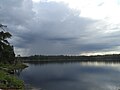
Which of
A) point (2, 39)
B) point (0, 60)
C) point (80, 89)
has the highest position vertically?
point (2, 39)

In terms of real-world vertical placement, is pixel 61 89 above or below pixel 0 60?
below

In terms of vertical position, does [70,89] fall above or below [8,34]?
below

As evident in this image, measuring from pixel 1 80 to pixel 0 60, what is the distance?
64.4 m

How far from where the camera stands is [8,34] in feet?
340

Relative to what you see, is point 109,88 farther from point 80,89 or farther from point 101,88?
point 80,89

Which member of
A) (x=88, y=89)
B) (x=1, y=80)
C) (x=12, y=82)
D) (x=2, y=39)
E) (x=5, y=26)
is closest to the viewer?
(x=1, y=80)

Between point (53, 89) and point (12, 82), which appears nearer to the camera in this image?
point (12, 82)

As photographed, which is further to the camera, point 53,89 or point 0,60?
point 0,60

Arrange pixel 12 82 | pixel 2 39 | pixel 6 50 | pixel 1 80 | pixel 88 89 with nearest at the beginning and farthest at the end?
pixel 1 80 → pixel 12 82 → pixel 88 89 → pixel 2 39 → pixel 6 50

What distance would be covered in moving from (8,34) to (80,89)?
1972 inches

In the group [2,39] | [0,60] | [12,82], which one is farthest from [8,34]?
[12,82]

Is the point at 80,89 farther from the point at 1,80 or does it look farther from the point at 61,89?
the point at 1,80

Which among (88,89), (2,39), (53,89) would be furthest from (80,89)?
(2,39)

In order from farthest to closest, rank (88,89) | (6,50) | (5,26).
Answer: (6,50) < (5,26) < (88,89)
